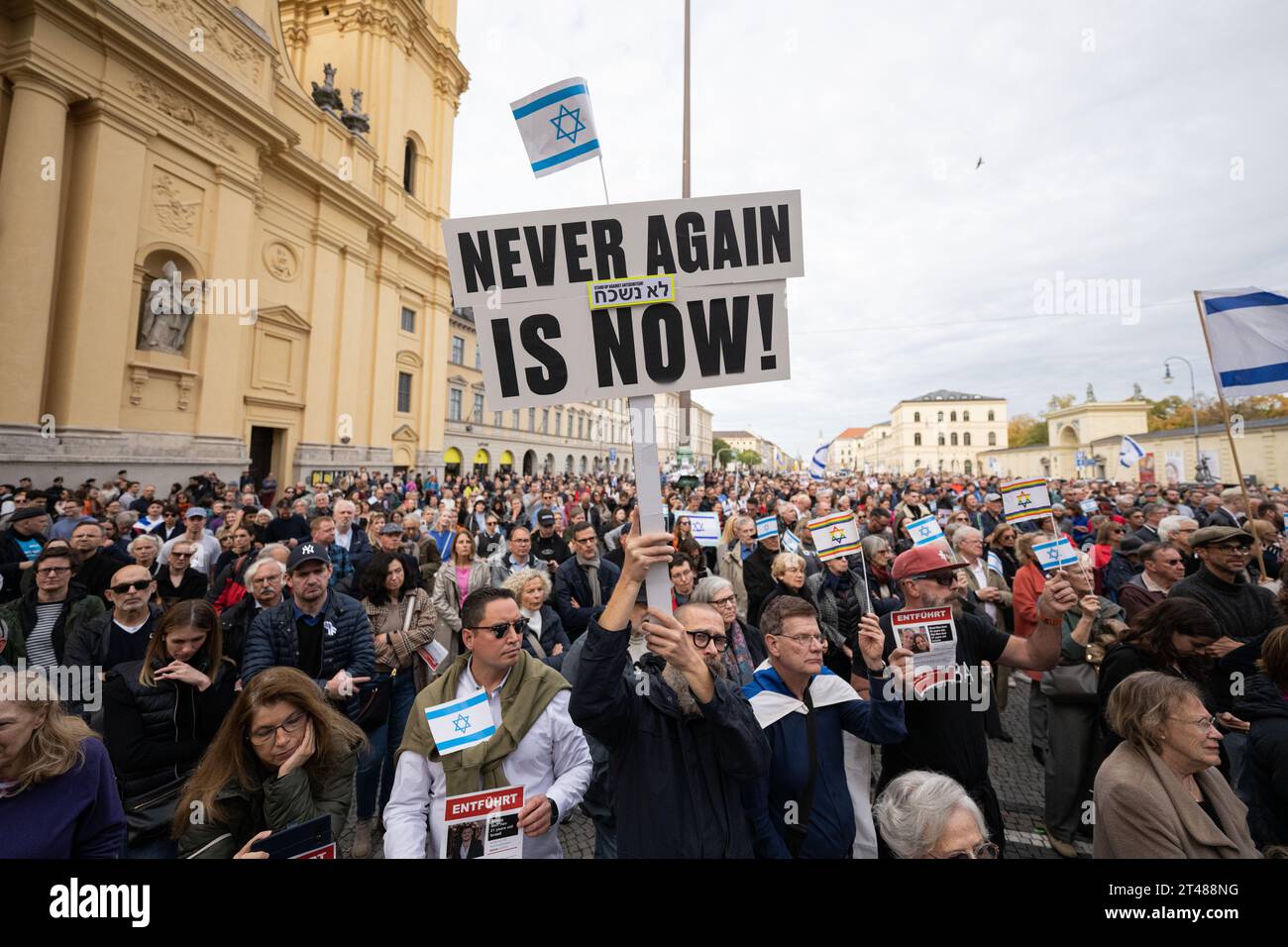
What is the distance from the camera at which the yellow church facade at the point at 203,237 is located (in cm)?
1267

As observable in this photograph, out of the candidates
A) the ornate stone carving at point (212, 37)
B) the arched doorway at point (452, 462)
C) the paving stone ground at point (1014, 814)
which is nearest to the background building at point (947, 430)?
the arched doorway at point (452, 462)

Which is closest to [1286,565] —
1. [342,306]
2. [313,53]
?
[342,306]

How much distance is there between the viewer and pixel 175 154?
1583 cm

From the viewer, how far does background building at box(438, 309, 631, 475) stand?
35.5 metres

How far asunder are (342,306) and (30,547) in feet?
67.8

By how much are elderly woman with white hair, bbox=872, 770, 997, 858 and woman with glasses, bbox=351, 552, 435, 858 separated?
10.4 ft

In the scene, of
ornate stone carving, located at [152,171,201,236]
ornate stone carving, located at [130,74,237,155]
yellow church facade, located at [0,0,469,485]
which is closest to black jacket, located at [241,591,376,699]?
yellow church facade, located at [0,0,469,485]

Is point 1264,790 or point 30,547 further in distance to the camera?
point 30,547

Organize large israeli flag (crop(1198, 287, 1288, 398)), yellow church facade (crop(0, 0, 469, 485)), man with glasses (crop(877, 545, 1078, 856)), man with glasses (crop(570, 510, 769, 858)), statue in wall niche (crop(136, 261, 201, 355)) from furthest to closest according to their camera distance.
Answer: statue in wall niche (crop(136, 261, 201, 355)) → yellow church facade (crop(0, 0, 469, 485)) → large israeli flag (crop(1198, 287, 1288, 398)) → man with glasses (crop(877, 545, 1078, 856)) → man with glasses (crop(570, 510, 769, 858))

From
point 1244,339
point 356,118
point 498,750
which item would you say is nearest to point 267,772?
point 498,750

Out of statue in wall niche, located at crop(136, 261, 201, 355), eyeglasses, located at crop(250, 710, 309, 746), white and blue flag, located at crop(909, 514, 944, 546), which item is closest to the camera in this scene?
eyeglasses, located at crop(250, 710, 309, 746)

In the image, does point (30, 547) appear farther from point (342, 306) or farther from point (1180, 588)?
point (342, 306)

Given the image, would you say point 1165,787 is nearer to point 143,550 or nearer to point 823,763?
point 823,763

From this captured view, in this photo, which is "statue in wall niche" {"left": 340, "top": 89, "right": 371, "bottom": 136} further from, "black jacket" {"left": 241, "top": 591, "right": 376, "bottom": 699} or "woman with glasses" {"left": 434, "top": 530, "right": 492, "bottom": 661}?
"black jacket" {"left": 241, "top": 591, "right": 376, "bottom": 699}
